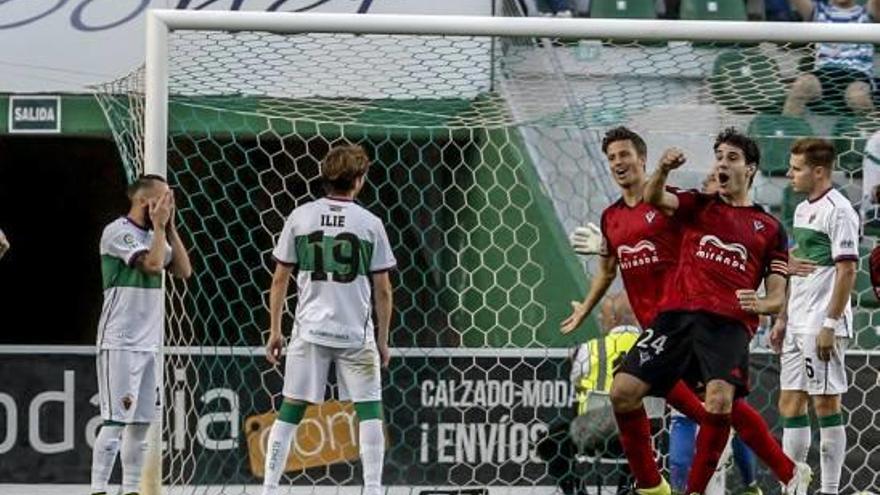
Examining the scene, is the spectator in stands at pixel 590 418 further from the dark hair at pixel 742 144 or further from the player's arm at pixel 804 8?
the player's arm at pixel 804 8

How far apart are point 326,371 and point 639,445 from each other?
56.1 inches

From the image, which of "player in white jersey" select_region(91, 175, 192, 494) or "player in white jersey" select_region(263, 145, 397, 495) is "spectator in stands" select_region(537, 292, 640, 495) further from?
"player in white jersey" select_region(91, 175, 192, 494)

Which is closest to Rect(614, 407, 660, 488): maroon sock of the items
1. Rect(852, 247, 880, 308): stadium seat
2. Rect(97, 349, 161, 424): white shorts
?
Rect(97, 349, 161, 424): white shorts

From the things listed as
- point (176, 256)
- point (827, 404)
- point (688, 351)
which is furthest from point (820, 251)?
point (176, 256)

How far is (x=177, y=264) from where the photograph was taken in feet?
31.6

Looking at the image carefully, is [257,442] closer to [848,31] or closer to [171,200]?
[171,200]

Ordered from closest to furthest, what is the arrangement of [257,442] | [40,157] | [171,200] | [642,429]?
[642,429] < [171,200] < [257,442] < [40,157]

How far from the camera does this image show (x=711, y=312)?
28.3ft

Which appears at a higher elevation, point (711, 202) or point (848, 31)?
point (848, 31)

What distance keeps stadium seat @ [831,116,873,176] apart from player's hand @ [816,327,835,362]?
140cm

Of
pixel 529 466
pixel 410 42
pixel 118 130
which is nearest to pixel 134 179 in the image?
pixel 118 130

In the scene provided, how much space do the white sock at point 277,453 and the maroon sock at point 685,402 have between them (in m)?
1.62

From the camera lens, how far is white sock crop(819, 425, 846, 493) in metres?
9.85

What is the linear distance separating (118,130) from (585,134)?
259 centimetres
